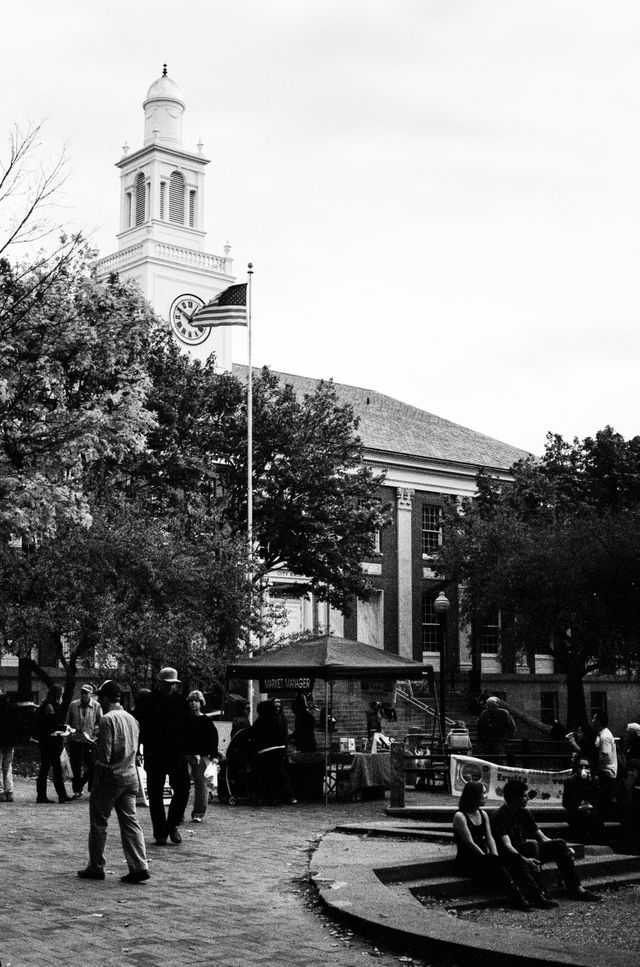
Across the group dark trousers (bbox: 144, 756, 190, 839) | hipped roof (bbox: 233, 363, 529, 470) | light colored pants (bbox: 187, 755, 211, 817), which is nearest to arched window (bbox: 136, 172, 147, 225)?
hipped roof (bbox: 233, 363, 529, 470)

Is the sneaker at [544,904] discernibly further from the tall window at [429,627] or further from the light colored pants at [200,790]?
the tall window at [429,627]

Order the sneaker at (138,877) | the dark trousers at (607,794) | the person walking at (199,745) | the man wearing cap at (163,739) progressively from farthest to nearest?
the dark trousers at (607,794) → the person walking at (199,745) → the man wearing cap at (163,739) → the sneaker at (138,877)

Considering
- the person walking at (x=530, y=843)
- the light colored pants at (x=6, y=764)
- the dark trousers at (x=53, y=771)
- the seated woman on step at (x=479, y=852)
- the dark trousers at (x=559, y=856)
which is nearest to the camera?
the seated woman on step at (x=479, y=852)

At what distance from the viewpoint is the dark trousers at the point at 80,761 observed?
62.3ft

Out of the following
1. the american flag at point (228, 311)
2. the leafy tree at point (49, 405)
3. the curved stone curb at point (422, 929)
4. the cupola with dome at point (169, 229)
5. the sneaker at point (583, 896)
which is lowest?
the sneaker at point (583, 896)

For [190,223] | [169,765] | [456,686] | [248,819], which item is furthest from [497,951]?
[190,223]

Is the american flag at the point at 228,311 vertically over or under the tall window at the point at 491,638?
over

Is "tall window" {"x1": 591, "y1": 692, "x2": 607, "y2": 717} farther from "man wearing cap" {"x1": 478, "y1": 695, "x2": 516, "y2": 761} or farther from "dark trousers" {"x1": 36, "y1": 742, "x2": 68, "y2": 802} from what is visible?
"dark trousers" {"x1": 36, "y1": 742, "x2": 68, "y2": 802}

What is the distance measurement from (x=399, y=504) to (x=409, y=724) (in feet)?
60.9

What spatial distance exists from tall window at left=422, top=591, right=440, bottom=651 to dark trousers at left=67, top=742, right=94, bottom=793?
3821 centimetres

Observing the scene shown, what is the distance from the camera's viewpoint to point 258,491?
139ft

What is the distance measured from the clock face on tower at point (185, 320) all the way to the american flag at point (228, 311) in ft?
41.6

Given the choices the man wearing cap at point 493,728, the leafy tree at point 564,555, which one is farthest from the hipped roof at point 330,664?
the leafy tree at point 564,555

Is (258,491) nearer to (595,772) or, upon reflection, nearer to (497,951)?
(595,772)
